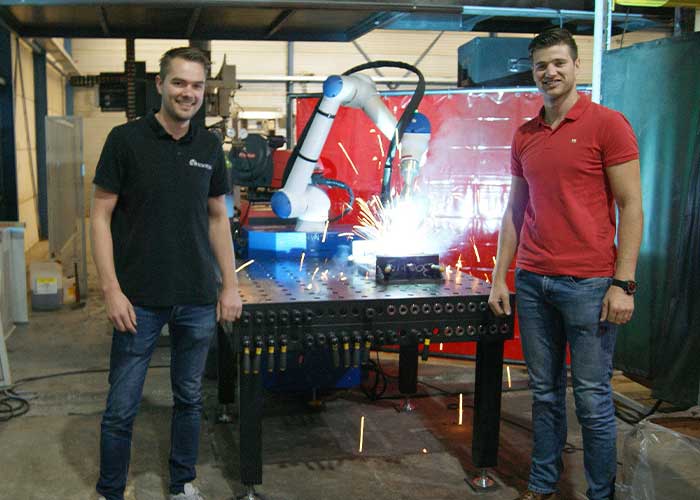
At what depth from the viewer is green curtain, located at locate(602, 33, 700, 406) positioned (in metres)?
3.34

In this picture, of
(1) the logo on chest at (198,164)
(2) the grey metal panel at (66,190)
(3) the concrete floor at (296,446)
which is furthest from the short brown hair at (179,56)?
(2) the grey metal panel at (66,190)

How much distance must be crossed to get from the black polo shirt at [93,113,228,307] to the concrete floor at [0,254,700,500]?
3.06 ft

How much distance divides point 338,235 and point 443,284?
82 centimetres

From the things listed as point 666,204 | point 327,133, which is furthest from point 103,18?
point 666,204

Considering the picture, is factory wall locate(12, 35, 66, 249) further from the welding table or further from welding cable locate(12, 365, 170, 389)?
the welding table

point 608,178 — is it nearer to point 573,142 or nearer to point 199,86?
point 573,142

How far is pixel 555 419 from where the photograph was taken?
8.21 ft

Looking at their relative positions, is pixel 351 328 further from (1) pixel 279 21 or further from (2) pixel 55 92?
(2) pixel 55 92

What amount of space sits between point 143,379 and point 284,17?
249 centimetres

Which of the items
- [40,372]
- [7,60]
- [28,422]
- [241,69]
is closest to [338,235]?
[28,422]

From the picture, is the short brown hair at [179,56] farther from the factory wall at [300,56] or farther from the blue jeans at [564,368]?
the factory wall at [300,56]

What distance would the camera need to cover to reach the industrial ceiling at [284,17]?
11.9 ft

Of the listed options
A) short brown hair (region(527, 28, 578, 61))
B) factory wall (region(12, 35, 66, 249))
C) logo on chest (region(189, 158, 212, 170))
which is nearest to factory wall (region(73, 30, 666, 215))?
factory wall (region(12, 35, 66, 249))

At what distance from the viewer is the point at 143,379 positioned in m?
2.39
